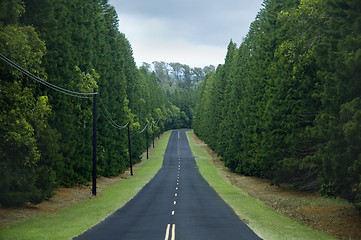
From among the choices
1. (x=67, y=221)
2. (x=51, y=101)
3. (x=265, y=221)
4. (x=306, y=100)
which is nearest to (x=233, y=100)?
(x=306, y=100)

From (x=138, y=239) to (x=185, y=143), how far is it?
100916mm

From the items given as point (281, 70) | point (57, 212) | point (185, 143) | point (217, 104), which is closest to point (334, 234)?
point (57, 212)

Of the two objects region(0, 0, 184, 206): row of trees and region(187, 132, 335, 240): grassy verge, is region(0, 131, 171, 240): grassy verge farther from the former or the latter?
region(187, 132, 335, 240): grassy verge

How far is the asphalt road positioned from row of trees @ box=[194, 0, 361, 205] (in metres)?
5.07

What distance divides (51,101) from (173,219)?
12108 mm

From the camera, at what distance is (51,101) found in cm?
2848

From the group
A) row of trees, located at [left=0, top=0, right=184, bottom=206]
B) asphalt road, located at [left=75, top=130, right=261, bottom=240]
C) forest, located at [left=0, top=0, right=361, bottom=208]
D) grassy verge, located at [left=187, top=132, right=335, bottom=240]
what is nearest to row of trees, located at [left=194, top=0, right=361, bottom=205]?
forest, located at [left=0, top=0, right=361, bottom=208]

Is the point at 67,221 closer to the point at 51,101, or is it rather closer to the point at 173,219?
the point at 173,219

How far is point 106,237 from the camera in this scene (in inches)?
643

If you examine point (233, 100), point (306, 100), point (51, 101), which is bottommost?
point (51, 101)

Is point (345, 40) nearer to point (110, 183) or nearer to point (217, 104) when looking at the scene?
point (110, 183)

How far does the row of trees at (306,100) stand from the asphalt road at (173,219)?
5072 millimetres

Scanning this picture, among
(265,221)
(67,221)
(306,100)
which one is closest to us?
(67,221)

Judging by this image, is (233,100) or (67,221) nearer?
(67,221)
